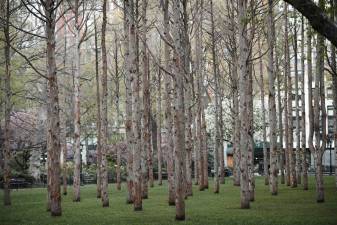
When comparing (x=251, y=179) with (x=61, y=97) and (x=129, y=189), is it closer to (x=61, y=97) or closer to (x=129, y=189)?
(x=129, y=189)

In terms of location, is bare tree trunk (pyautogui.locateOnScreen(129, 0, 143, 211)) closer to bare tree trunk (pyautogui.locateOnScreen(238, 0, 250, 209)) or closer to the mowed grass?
the mowed grass

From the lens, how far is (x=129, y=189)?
19.1m

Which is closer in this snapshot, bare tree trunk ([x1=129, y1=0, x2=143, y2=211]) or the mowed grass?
the mowed grass

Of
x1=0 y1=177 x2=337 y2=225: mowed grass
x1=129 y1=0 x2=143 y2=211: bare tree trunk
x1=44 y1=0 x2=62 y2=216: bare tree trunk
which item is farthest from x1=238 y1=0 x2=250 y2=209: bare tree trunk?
x1=44 y1=0 x2=62 y2=216: bare tree trunk

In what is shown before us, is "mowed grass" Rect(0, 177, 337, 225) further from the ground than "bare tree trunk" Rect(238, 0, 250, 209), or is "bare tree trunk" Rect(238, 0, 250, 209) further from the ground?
"bare tree trunk" Rect(238, 0, 250, 209)

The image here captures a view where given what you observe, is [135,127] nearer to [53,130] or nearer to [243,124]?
[53,130]

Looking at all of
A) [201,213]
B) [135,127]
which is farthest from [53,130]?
[201,213]

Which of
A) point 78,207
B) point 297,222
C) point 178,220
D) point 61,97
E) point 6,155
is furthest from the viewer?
point 61,97

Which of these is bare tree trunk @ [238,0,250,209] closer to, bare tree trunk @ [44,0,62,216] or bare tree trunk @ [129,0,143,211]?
bare tree trunk @ [129,0,143,211]

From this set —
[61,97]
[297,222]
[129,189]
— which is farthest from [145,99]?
[61,97]

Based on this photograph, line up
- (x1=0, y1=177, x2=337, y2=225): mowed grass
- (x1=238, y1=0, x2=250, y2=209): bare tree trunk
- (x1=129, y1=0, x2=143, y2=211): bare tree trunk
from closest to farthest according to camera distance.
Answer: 1. (x1=0, y1=177, x2=337, y2=225): mowed grass
2. (x1=129, y1=0, x2=143, y2=211): bare tree trunk
3. (x1=238, y1=0, x2=250, y2=209): bare tree trunk

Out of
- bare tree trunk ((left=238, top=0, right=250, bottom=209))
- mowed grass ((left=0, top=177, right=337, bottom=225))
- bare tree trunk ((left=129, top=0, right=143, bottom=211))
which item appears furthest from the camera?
bare tree trunk ((left=238, top=0, right=250, bottom=209))

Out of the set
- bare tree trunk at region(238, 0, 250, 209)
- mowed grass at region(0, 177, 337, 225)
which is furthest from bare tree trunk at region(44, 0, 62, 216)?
bare tree trunk at region(238, 0, 250, 209)

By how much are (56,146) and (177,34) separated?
4.66m
